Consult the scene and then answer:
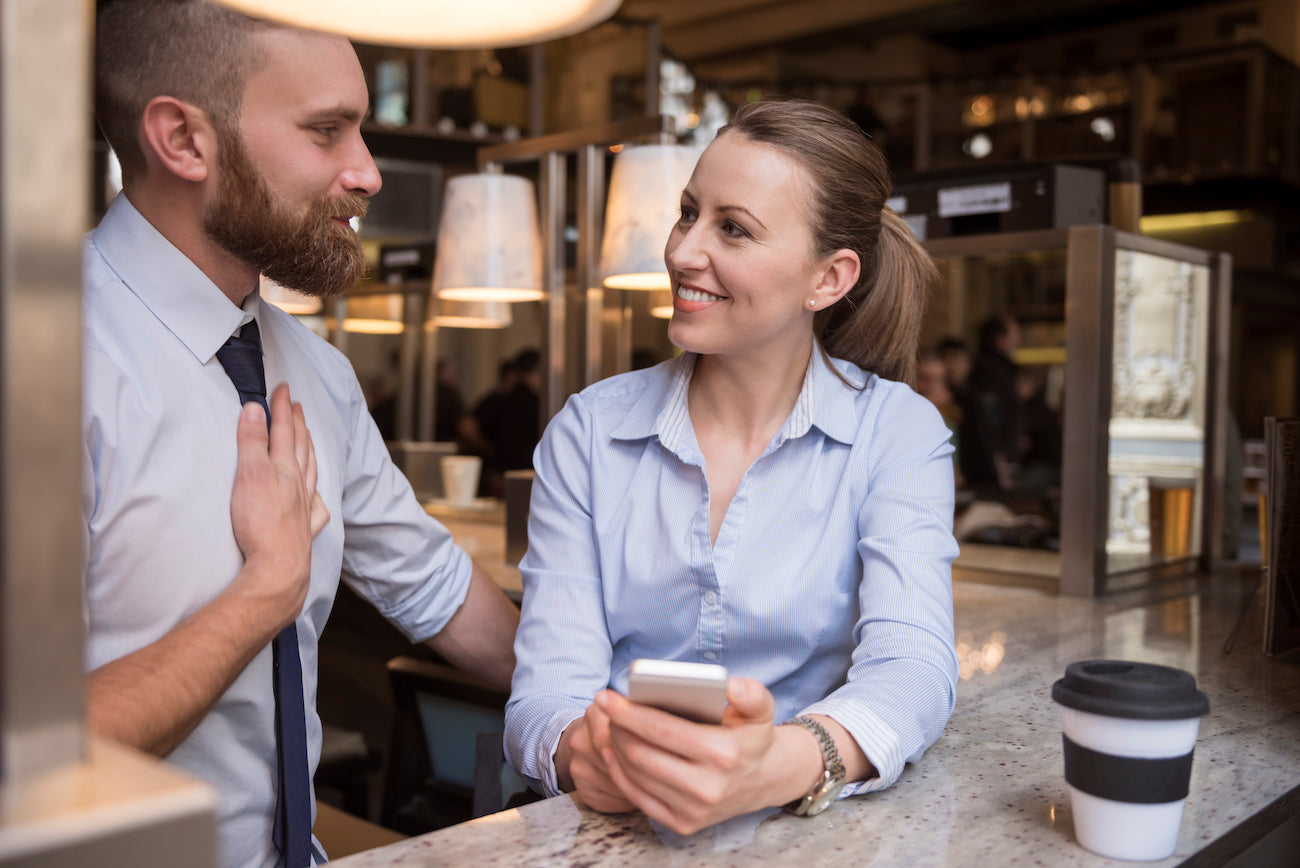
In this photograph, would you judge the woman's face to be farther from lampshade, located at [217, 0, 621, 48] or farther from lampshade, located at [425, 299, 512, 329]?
lampshade, located at [425, 299, 512, 329]

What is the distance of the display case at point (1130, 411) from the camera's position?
2148 mm

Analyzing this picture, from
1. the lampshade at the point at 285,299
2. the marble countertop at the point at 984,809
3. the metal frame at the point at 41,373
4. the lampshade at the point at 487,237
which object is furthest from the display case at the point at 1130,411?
the lampshade at the point at 285,299

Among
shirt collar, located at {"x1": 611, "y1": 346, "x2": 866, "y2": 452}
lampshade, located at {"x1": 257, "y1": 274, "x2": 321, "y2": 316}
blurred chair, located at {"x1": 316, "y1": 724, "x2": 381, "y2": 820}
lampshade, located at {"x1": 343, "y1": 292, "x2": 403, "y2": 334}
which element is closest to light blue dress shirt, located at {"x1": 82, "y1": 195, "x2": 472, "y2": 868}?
shirt collar, located at {"x1": 611, "y1": 346, "x2": 866, "y2": 452}

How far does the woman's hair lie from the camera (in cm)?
135

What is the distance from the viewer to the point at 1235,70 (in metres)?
8.30

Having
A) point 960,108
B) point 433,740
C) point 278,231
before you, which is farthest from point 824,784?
point 960,108

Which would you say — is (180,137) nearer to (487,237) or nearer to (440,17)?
(440,17)

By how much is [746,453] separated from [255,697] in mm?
654

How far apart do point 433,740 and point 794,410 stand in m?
1.26

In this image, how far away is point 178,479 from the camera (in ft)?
3.83

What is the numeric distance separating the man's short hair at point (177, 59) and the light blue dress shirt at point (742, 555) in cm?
57

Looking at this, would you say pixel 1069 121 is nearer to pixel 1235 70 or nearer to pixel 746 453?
pixel 1235 70

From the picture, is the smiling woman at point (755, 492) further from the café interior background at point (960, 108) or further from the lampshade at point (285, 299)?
→ the lampshade at point (285, 299)

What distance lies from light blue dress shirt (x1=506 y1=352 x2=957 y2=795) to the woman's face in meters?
0.10
